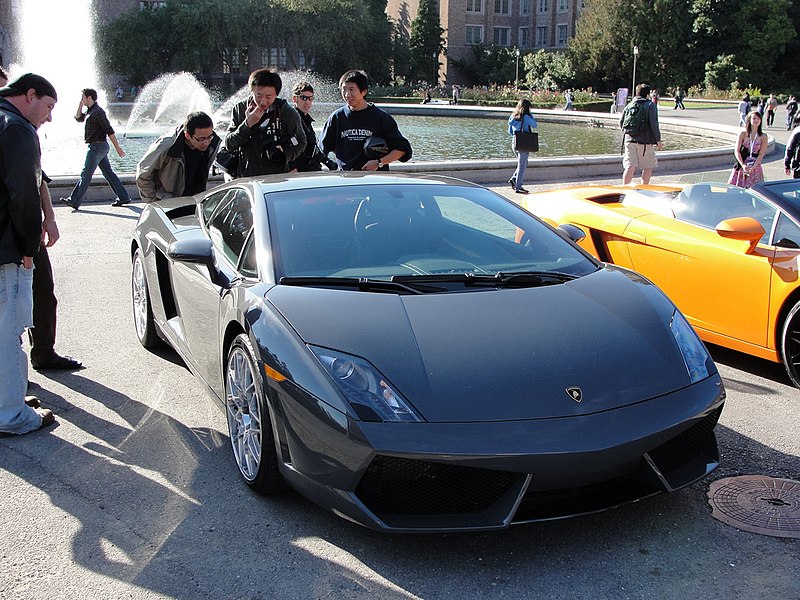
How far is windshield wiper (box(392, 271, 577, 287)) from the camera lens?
3.89 meters

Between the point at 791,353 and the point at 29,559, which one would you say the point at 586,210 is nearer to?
the point at 791,353

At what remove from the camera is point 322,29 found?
67312 millimetres

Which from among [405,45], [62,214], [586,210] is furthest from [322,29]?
[586,210]

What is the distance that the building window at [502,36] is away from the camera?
298 ft

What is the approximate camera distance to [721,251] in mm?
5520

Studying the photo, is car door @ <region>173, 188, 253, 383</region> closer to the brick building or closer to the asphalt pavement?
the asphalt pavement

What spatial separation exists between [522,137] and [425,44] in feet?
228

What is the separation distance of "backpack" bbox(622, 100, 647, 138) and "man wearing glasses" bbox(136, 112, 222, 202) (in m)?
8.06

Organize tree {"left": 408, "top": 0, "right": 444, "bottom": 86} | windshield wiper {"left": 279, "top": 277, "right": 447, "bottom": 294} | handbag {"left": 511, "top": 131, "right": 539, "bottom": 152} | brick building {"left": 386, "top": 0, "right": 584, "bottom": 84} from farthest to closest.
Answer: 1. brick building {"left": 386, "top": 0, "right": 584, "bottom": 84}
2. tree {"left": 408, "top": 0, "right": 444, "bottom": 86}
3. handbag {"left": 511, "top": 131, "right": 539, "bottom": 152}
4. windshield wiper {"left": 279, "top": 277, "right": 447, "bottom": 294}

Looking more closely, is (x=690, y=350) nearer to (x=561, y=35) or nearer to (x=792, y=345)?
(x=792, y=345)

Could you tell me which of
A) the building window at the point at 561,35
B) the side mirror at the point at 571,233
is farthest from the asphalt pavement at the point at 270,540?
the building window at the point at 561,35

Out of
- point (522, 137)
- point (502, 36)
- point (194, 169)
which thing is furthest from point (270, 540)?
point (502, 36)

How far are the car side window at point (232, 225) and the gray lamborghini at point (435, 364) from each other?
0.02m

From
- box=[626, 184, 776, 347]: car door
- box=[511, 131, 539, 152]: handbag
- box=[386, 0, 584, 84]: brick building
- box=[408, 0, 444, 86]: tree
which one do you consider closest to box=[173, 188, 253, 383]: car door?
box=[626, 184, 776, 347]: car door
